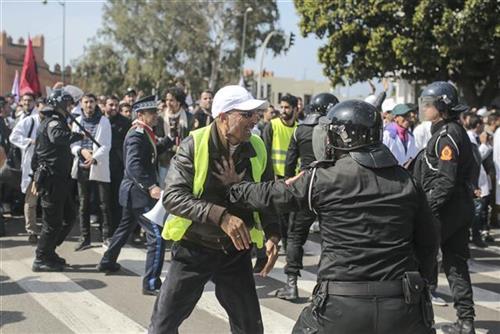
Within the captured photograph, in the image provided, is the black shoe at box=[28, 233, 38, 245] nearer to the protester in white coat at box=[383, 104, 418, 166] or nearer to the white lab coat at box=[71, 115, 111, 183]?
the white lab coat at box=[71, 115, 111, 183]

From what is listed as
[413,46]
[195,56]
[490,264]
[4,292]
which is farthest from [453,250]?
[195,56]

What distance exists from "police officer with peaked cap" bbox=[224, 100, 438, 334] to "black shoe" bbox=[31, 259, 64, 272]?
4897 millimetres

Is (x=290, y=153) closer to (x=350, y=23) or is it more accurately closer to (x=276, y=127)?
(x=276, y=127)

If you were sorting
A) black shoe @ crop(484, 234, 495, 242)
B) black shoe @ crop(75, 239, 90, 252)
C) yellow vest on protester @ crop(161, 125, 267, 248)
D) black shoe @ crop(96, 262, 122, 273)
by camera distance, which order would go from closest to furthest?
yellow vest on protester @ crop(161, 125, 267, 248) < black shoe @ crop(96, 262, 122, 273) < black shoe @ crop(75, 239, 90, 252) < black shoe @ crop(484, 234, 495, 242)

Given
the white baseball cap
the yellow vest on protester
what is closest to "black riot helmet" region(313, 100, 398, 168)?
the white baseball cap

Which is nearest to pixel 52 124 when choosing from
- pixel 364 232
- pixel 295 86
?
pixel 364 232

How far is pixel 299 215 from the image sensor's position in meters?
5.98

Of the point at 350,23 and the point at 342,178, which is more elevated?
the point at 350,23

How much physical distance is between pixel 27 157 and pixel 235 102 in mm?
6517

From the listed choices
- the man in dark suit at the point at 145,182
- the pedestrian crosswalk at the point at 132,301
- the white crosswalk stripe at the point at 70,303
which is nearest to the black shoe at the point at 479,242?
the pedestrian crosswalk at the point at 132,301

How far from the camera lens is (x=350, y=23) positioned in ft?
73.3

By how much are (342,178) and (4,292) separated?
4.72 metres

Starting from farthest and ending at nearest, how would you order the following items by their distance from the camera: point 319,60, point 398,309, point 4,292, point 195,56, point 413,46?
point 195,56, point 319,60, point 413,46, point 4,292, point 398,309

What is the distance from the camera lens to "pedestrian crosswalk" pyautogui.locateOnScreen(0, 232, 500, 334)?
5379 millimetres
